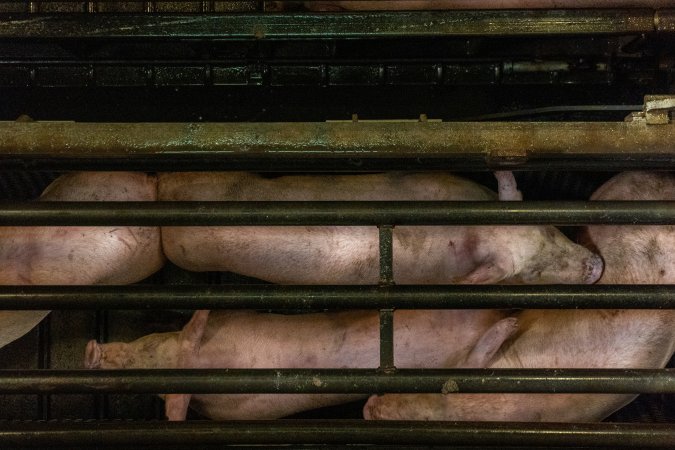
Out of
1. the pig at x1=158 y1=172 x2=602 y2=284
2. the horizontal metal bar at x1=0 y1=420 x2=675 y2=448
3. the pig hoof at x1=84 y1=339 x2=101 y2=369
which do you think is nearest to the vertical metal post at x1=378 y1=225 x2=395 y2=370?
the horizontal metal bar at x1=0 y1=420 x2=675 y2=448

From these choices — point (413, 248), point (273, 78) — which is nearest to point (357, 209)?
point (413, 248)

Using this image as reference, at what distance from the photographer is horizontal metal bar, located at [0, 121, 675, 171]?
5.06ft

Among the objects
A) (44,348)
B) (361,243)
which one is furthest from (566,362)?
(44,348)

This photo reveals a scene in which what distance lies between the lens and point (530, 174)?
2.18 metres

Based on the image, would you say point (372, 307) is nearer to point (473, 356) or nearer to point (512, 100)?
point (473, 356)

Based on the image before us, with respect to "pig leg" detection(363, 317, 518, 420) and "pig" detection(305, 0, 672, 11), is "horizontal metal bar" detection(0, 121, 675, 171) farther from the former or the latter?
"pig leg" detection(363, 317, 518, 420)

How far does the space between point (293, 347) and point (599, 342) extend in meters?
1.00

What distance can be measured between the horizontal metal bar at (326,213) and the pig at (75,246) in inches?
12.9

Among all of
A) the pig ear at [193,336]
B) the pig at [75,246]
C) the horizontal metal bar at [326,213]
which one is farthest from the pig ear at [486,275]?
the pig at [75,246]

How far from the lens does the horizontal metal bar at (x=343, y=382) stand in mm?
1531

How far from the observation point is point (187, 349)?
1.97 m

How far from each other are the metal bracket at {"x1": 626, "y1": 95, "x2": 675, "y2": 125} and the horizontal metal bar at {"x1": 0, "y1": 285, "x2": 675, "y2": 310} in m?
0.42

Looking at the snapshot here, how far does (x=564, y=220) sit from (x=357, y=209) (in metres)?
0.52

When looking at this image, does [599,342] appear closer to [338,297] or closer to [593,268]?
[593,268]
